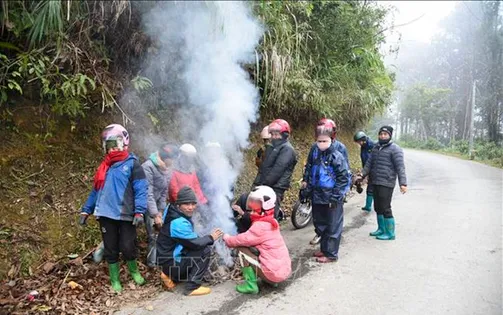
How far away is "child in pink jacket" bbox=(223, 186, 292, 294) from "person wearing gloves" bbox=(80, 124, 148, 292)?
1.05m

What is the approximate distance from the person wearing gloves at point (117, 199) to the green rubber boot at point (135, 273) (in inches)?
5.2

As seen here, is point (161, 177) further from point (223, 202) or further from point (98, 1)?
point (98, 1)

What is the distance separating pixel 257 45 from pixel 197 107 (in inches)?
62.9

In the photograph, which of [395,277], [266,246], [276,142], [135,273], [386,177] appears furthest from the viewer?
[386,177]

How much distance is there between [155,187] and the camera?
4598 millimetres

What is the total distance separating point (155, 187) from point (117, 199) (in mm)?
730

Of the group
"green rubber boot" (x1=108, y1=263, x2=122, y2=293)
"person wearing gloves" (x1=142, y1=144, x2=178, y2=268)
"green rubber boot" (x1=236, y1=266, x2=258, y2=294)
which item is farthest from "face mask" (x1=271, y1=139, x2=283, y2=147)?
"green rubber boot" (x1=108, y1=263, x2=122, y2=293)

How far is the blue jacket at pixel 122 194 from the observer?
12.8 ft

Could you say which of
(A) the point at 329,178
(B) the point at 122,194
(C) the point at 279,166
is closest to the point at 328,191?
(A) the point at 329,178

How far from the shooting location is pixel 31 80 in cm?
436

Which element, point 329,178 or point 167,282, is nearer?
point 167,282

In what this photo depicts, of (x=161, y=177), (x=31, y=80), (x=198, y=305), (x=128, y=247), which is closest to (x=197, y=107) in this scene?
(x=161, y=177)

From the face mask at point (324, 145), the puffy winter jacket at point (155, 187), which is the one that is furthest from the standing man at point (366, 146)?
the puffy winter jacket at point (155, 187)

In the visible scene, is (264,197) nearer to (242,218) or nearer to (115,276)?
(242,218)
